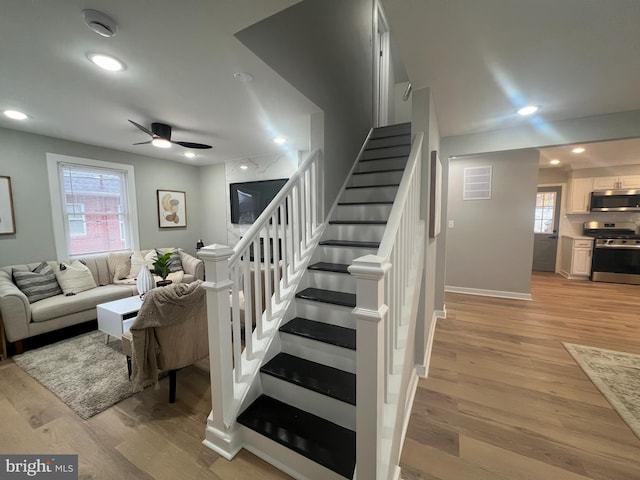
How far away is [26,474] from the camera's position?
1426 millimetres

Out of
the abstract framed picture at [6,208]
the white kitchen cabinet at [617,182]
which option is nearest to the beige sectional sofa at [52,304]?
the abstract framed picture at [6,208]

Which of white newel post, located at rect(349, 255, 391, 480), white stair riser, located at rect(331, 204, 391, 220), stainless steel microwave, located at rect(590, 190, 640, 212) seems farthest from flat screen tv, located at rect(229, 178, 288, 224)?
stainless steel microwave, located at rect(590, 190, 640, 212)

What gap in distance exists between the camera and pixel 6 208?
3193mm

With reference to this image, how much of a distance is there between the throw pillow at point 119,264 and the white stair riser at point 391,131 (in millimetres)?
4304

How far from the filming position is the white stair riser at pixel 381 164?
121 inches

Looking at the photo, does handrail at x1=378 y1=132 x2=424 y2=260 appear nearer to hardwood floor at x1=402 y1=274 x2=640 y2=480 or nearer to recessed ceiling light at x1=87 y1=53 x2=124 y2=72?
hardwood floor at x1=402 y1=274 x2=640 y2=480

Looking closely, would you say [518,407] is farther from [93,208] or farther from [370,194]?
[93,208]

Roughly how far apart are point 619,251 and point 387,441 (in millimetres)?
6847

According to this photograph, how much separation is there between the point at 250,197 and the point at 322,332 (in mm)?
3738

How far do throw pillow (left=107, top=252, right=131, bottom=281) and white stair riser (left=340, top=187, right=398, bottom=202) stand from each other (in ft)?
11.9

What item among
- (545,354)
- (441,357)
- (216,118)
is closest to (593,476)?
(441,357)

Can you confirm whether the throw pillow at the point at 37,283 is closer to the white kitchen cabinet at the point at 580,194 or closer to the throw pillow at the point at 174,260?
the throw pillow at the point at 174,260

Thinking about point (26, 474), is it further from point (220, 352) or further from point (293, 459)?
point (293, 459)

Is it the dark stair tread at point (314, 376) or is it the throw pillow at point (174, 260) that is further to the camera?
the throw pillow at point (174, 260)
